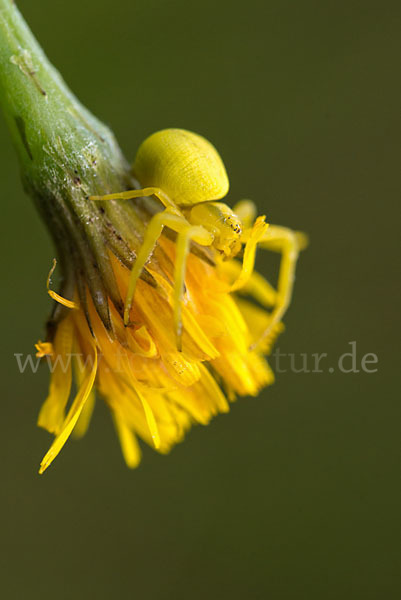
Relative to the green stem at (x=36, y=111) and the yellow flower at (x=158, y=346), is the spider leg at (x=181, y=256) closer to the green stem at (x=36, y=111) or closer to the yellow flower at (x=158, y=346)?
the yellow flower at (x=158, y=346)

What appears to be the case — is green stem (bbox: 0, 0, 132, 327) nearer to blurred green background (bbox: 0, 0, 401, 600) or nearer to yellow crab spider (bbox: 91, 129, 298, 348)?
yellow crab spider (bbox: 91, 129, 298, 348)

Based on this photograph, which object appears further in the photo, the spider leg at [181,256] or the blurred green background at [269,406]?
the blurred green background at [269,406]

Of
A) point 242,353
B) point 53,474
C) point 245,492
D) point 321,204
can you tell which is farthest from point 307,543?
point 242,353

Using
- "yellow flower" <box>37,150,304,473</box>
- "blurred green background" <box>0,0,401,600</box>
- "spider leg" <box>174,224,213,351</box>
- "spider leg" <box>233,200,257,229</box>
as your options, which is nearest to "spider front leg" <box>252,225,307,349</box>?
"yellow flower" <box>37,150,304,473</box>

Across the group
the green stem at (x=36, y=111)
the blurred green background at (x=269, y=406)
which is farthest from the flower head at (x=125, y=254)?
the blurred green background at (x=269, y=406)

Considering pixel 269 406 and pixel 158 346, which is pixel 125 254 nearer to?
pixel 158 346

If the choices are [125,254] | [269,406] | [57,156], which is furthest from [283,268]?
[269,406]

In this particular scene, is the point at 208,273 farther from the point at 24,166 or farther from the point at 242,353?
the point at 24,166
